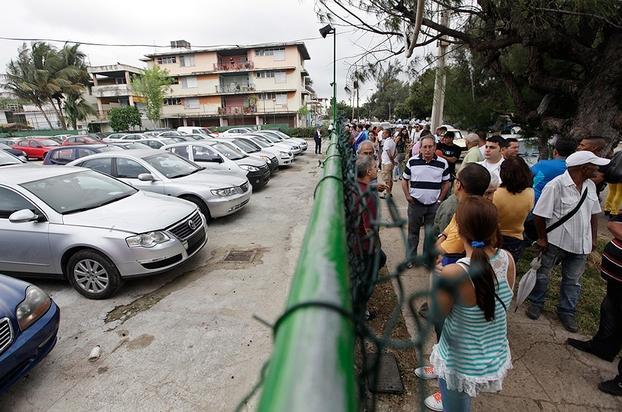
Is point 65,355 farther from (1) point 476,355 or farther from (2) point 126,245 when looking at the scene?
(1) point 476,355

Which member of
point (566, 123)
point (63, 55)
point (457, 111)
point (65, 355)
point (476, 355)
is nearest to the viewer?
point (476, 355)

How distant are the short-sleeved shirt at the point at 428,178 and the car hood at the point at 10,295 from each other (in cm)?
395

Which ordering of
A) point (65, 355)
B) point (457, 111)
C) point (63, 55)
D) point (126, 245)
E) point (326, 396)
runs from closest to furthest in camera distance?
point (326, 396)
point (65, 355)
point (126, 245)
point (457, 111)
point (63, 55)

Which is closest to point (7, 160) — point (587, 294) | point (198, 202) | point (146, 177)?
point (146, 177)

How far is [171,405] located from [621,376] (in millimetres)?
3339

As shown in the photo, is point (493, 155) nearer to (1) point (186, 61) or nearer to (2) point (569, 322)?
(2) point (569, 322)

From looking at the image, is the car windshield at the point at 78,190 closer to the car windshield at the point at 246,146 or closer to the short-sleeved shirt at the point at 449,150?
the short-sleeved shirt at the point at 449,150

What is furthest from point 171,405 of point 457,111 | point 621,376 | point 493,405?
point 457,111

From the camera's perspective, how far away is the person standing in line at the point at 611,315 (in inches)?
92.5

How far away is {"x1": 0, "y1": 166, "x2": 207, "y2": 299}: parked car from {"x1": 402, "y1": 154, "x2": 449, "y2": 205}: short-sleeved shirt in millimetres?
3066

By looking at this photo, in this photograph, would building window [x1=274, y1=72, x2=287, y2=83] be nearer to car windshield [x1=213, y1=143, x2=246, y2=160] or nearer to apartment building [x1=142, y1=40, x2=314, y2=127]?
apartment building [x1=142, y1=40, x2=314, y2=127]

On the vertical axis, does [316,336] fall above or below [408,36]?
below

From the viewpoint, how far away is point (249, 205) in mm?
8016

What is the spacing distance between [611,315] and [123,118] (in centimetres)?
3916
